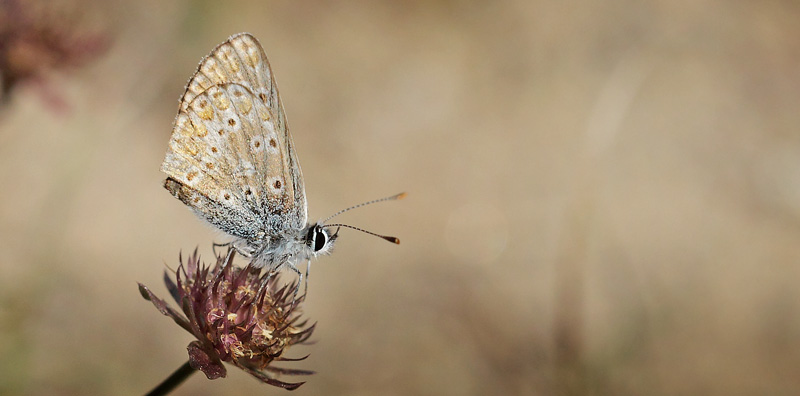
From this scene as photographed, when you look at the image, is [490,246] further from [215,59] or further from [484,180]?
[215,59]

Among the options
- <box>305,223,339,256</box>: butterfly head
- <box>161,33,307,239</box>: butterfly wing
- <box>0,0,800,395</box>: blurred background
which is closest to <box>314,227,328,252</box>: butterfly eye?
<box>305,223,339,256</box>: butterfly head

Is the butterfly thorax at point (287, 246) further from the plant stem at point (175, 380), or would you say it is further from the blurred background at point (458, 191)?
the blurred background at point (458, 191)

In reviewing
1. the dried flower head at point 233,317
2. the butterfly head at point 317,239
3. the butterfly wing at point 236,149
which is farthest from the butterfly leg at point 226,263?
the butterfly head at point 317,239

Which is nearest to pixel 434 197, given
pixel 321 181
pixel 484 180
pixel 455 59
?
pixel 484 180

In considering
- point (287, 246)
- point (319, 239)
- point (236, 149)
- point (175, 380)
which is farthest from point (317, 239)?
point (175, 380)

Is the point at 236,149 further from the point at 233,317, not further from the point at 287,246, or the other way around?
the point at 233,317

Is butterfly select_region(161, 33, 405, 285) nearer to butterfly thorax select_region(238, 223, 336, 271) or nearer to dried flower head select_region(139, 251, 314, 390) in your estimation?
butterfly thorax select_region(238, 223, 336, 271)

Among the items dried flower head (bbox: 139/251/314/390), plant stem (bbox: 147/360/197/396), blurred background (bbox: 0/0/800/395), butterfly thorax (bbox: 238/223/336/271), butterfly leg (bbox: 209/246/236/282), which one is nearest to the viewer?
plant stem (bbox: 147/360/197/396)
